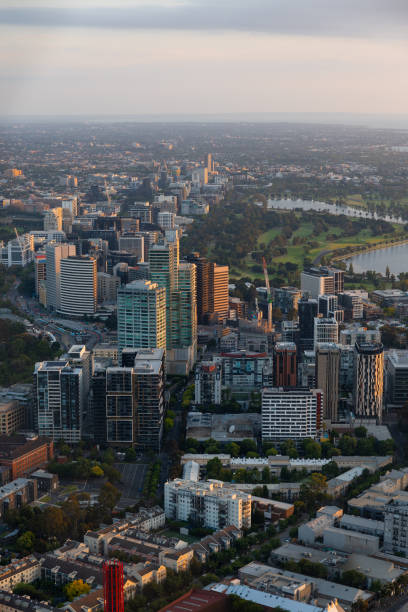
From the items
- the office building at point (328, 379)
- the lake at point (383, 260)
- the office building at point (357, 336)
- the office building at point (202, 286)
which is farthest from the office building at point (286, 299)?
the office building at point (328, 379)

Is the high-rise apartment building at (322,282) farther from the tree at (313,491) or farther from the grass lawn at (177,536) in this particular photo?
the grass lawn at (177,536)

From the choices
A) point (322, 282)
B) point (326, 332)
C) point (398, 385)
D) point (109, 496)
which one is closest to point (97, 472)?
point (109, 496)

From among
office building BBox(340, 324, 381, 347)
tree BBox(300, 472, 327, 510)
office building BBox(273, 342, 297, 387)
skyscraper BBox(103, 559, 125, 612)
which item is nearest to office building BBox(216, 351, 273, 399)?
office building BBox(273, 342, 297, 387)

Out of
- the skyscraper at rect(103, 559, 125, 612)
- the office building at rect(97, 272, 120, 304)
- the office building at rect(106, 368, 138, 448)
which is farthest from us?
the office building at rect(97, 272, 120, 304)

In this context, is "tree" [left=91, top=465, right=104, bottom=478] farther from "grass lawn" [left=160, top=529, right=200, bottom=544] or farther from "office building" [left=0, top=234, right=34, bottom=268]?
"office building" [left=0, top=234, right=34, bottom=268]

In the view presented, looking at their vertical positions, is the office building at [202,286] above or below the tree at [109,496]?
above

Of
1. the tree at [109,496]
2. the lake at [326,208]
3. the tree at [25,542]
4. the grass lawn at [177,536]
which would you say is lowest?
the grass lawn at [177,536]
